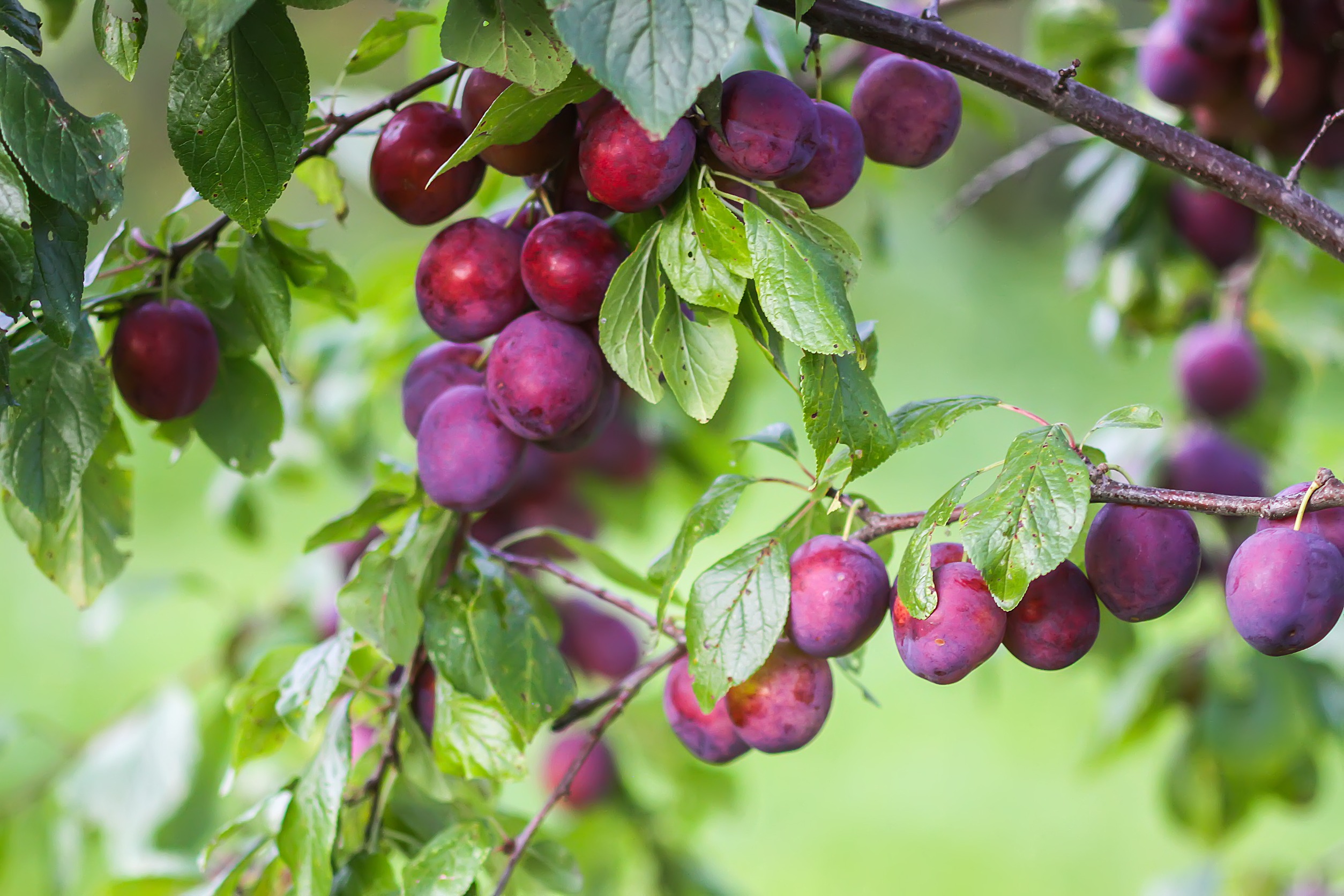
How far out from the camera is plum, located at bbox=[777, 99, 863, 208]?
439 millimetres

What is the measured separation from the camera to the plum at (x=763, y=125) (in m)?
0.39

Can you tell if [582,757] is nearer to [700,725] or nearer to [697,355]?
[700,725]

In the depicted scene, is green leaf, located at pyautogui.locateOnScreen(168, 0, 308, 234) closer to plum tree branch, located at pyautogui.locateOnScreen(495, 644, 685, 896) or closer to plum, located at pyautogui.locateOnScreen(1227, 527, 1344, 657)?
plum tree branch, located at pyautogui.locateOnScreen(495, 644, 685, 896)

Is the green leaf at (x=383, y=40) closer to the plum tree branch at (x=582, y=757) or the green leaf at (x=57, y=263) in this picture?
the green leaf at (x=57, y=263)

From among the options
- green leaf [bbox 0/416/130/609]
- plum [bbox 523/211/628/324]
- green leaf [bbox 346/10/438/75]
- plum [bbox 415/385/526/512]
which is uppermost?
green leaf [bbox 346/10/438/75]

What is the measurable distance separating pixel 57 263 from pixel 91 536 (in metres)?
0.18

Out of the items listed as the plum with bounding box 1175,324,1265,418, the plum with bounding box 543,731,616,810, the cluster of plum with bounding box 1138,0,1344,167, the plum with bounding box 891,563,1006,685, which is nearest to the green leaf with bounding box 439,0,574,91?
the plum with bounding box 891,563,1006,685

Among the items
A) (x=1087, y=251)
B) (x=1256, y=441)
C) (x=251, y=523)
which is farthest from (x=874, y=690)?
(x=251, y=523)

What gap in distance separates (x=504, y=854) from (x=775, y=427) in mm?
219

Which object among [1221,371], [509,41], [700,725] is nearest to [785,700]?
[700,725]

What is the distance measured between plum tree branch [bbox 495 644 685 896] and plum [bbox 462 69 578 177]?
8.0 inches

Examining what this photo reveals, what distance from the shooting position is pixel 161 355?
0.47m

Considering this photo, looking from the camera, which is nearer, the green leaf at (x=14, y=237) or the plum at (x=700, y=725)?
the green leaf at (x=14, y=237)

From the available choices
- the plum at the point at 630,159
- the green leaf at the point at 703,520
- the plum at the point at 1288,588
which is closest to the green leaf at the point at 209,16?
the plum at the point at 630,159
